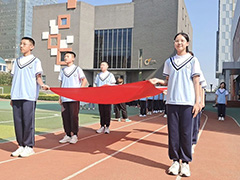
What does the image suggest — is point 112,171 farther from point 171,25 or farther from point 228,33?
point 228,33

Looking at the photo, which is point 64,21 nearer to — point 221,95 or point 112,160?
point 221,95

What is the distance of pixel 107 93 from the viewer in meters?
5.44

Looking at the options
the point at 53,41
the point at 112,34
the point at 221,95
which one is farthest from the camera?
the point at 53,41

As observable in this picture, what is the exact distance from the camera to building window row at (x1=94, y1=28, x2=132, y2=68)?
3759cm

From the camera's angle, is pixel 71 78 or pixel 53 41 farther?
pixel 53 41

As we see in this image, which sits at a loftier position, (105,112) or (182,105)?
(182,105)

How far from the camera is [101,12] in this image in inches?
1531

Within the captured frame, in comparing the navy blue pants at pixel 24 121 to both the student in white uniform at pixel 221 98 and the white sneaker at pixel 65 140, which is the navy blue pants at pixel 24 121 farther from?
the student in white uniform at pixel 221 98

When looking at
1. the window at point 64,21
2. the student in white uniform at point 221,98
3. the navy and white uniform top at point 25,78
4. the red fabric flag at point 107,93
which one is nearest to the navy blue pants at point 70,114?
the red fabric flag at point 107,93

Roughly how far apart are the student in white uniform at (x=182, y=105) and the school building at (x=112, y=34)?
31.1 m

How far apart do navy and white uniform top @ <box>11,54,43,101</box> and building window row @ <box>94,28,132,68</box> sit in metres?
33.4

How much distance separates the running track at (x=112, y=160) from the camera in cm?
351

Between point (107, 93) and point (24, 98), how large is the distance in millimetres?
1776

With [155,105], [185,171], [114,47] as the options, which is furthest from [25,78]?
[114,47]
